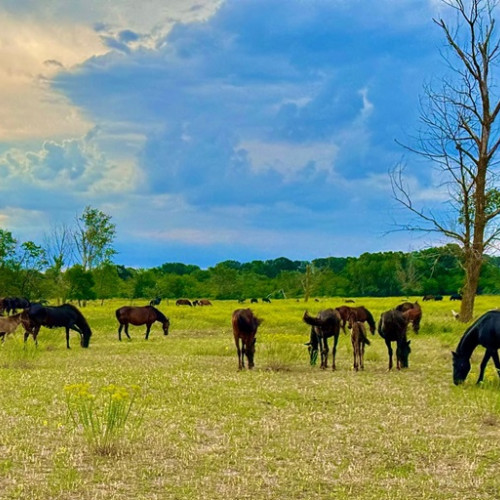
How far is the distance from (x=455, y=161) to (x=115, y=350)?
68.4 feet

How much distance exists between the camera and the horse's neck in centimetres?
1538

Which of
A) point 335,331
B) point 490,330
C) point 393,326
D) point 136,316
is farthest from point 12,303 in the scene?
point 490,330

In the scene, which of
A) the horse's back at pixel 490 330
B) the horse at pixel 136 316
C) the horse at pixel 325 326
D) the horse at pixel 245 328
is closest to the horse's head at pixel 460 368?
the horse's back at pixel 490 330

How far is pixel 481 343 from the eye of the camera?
49.6 ft

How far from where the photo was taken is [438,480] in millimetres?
7879

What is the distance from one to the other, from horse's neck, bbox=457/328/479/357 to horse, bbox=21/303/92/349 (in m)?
16.1

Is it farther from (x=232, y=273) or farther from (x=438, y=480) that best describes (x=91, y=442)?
(x=232, y=273)

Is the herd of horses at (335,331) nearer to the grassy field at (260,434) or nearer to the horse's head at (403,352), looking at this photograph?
the horse's head at (403,352)

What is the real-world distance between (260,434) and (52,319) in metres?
18.1

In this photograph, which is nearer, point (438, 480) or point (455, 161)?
point (438, 480)

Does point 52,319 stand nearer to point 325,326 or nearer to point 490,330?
point 325,326

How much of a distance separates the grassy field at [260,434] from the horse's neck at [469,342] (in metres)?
0.82

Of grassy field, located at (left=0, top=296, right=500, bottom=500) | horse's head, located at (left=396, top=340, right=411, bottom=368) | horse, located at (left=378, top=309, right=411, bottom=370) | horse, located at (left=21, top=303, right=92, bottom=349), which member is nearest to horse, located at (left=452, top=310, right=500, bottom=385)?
grassy field, located at (left=0, top=296, right=500, bottom=500)

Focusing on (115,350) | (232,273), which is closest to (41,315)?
(115,350)
